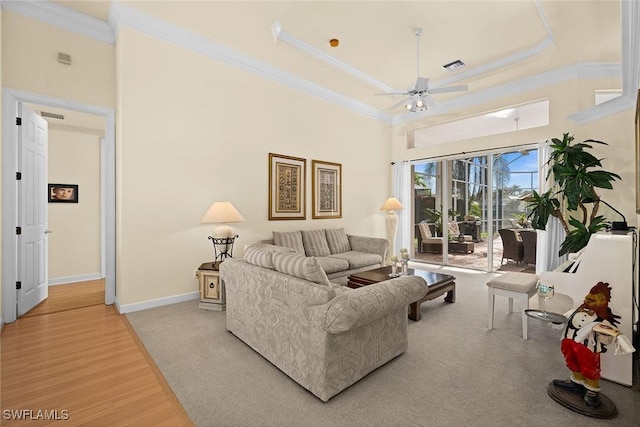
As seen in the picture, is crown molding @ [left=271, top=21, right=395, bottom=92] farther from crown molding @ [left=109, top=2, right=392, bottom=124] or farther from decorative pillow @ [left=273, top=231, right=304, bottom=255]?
decorative pillow @ [left=273, top=231, right=304, bottom=255]

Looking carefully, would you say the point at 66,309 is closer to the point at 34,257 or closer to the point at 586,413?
the point at 34,257

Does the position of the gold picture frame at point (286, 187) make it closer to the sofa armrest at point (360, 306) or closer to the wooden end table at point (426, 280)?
the wooden end table at point (426, 280)

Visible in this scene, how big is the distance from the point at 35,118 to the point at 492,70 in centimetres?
656

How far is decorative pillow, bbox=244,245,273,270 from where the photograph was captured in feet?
8.11

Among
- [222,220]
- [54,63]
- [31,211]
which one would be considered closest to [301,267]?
[222,220]

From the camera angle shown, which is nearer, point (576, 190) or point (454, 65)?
point (576, 190)

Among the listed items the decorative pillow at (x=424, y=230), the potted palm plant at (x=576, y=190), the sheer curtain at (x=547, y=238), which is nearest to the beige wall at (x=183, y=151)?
the decorative pillow at (x=424, y=230)

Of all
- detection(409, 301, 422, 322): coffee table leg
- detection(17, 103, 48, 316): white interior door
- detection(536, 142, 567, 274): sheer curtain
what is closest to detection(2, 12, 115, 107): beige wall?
detection(17, 103, 48, 316): white interior door

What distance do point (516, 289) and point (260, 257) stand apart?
2572mm

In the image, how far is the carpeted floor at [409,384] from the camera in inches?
69.3

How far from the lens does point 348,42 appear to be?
159 inches

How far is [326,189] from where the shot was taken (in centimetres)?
577

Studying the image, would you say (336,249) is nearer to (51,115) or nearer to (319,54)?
(319,54)

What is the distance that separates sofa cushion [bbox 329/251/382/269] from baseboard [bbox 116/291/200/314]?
222 cm
